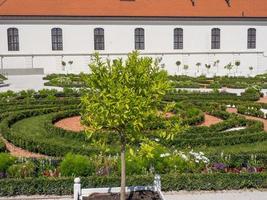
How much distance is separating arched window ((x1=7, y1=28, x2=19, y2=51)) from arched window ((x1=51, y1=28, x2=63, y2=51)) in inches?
133

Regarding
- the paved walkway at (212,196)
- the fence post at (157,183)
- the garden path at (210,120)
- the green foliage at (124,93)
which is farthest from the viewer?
the garden path at (210,120)

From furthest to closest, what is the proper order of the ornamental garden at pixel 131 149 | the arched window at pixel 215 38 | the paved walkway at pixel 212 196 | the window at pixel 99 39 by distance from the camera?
the arched window at pixel 215 38
the window at pixel 99 39
the paved walkway at pixel 212 196
the ornamental garden at pixel 131 149

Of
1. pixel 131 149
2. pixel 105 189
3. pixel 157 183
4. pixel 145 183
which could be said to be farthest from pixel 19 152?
pixel 131 149

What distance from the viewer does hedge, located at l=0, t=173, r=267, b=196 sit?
408 inches

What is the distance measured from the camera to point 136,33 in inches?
1762

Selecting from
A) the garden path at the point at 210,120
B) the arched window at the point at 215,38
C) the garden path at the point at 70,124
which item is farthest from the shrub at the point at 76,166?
the arched window at the point at 215,38

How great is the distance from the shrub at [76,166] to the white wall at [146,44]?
33153 mm

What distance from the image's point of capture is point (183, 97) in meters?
24.2

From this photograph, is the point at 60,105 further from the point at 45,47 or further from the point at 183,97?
the point at 45,47
